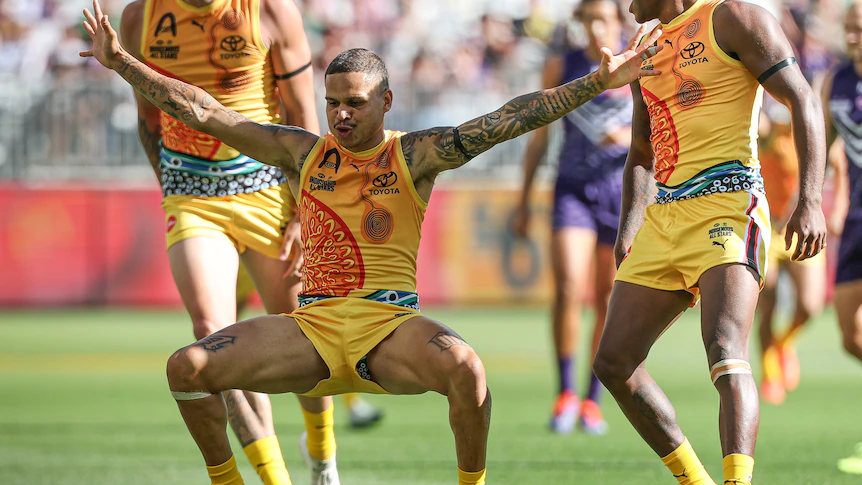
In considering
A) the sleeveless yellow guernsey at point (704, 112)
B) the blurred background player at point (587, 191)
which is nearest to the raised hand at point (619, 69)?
the sleeveless yellow guernsey at point (704, 112)

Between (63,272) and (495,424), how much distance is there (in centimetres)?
1033

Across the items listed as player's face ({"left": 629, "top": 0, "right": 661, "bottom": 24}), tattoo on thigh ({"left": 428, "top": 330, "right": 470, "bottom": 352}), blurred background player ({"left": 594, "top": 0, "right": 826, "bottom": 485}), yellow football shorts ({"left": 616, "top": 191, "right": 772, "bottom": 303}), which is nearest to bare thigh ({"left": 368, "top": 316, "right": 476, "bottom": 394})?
tattoo on thigh ({"left": 428, "top": 330, "right": 470, "bottom": 352})

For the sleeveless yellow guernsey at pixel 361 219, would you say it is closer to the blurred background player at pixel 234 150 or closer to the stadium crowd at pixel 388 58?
the blurred background player at pixel 234 150

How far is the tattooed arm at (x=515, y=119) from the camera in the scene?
476cm

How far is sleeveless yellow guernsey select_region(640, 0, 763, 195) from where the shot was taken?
5.03 meters

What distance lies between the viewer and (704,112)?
5090 millimetres

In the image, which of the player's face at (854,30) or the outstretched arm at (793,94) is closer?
the outstretched arm at (793,94)

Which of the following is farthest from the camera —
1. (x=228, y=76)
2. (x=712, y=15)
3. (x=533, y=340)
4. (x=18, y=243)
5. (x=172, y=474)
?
(x=18, y=243)

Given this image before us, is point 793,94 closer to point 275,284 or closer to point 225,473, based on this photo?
point 275,284

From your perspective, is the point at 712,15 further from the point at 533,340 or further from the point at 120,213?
the point at 120,213

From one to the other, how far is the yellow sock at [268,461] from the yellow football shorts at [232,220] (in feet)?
3.30

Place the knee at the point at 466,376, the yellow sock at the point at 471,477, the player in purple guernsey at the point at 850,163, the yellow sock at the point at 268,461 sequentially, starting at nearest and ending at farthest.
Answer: the knee at the point at 466,376
the yellow sock at the point at 471,477
the yellow sock at the point at 268,461
the player in purple guernsey at the point at 850,163

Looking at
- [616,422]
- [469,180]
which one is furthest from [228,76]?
[469,180]

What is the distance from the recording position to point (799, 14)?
63.7ft
